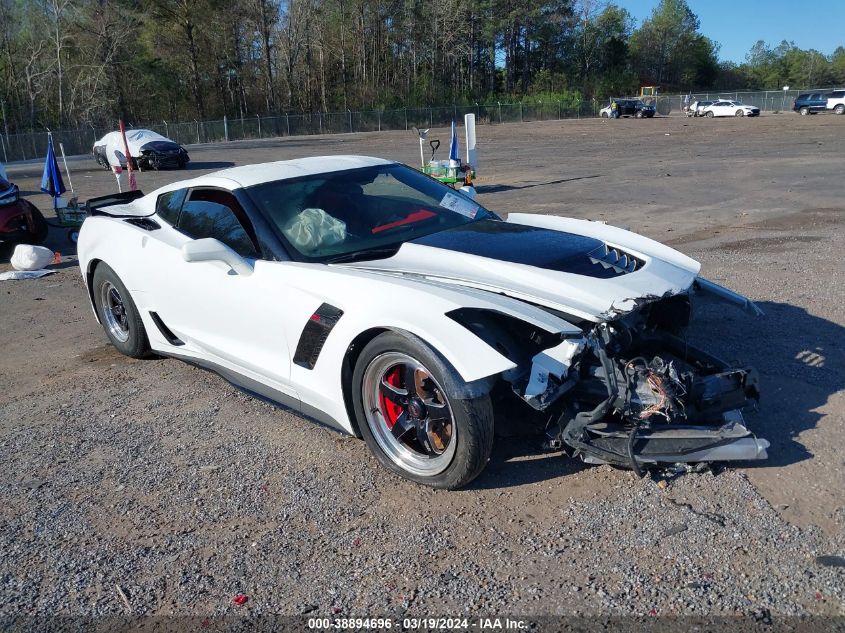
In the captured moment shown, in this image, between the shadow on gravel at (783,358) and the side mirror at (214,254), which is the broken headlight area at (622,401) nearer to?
the shadow on gravel at (783,358)

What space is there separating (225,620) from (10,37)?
60006 millimetres

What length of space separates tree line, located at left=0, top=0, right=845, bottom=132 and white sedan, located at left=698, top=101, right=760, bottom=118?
17.4 meters

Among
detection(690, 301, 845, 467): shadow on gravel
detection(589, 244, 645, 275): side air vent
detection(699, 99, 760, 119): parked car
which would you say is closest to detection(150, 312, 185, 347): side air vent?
detection(589, 244, 645, 275): side air vent

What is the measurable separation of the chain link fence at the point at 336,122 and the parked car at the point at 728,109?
12.0 m

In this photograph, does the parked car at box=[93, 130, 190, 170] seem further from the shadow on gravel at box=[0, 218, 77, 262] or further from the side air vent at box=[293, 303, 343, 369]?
the side air vent at box=[293, 303, 343, 369]

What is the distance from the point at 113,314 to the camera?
5906 mm

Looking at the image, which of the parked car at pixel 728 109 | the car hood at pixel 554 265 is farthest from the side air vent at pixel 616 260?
the parked car at pixel 728 109

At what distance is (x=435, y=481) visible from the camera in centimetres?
354

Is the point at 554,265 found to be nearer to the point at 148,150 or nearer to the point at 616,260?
the point at 616,260

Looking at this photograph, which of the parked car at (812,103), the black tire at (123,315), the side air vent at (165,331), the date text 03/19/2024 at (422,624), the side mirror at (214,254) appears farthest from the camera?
the parked car at (812,103)

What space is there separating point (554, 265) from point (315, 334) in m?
1.31

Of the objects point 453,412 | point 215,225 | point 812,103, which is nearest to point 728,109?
point 812,103

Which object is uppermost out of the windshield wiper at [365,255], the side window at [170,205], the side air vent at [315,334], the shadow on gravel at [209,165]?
the side window at [170,205]

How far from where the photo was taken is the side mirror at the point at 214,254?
414 cm
